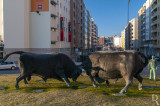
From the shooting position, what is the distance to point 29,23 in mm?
30547

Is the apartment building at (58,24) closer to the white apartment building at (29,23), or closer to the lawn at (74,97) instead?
the white apartment building at (29,23)

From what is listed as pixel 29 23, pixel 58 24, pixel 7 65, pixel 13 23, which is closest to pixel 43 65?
pixel 7 65

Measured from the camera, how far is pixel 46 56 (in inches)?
342

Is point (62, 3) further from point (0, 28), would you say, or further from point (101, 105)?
point (101, 105)

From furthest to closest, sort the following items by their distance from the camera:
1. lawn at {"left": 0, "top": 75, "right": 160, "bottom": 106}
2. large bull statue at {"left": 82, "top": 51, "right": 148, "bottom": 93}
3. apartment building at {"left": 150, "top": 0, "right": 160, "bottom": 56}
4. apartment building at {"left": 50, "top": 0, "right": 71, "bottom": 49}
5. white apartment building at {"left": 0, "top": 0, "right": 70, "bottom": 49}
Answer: apartment building at {"left": 150, "top": 0, "right": 160, "bottom": 56} < apartment building at {"left": 50, "top": 0, "right": 71, "bottom": 49} < white apartment building at {"left": 0, "top": 0, "right": 70, "bottom": 49} < large bull statue at {"left": 82, "top": 51, "right": 148, "bottom": 93} < lawn at {"left": 0, "top": 75, "right": 160, "bottom": 106}

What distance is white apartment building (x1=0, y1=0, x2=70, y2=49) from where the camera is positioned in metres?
28.0

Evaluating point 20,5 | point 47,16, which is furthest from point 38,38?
point 20,5

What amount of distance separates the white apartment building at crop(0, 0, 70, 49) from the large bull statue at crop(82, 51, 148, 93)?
22.9m

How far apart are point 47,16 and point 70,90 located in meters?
24.5

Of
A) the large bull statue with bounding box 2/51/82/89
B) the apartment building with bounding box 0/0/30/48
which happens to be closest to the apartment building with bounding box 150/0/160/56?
the apartment building with bounding box 0/0/30/48

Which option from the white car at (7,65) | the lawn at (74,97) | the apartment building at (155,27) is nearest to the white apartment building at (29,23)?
the white car at (7,65)

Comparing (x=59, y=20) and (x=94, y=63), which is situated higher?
(x=59, y=20)

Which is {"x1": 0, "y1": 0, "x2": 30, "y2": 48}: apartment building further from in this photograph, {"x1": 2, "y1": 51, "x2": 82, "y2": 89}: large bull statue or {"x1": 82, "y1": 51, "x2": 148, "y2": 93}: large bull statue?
{"x1": 82, "y1": 51, "x2": 148, "y2": 93}: large bull statue

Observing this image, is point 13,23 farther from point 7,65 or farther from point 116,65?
point 116,65
